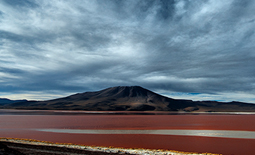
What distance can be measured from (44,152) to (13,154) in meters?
3.00

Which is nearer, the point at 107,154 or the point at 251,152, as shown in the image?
the point at 107,154

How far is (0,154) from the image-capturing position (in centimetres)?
1154

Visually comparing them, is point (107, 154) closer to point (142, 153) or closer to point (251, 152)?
point (142, 153)

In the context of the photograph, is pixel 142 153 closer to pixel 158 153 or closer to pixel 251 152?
pixel 158 153

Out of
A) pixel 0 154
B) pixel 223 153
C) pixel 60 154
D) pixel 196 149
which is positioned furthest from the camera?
pixel 196 149

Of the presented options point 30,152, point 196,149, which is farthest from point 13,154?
point 196,149

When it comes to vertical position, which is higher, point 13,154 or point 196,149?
point 13,154

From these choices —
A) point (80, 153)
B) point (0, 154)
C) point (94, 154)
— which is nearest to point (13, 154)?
point (0, 154)

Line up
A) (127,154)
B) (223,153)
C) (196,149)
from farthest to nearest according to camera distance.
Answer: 1. (196,149)
2. (223,153)
3. (127,154)

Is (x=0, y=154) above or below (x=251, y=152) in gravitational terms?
above

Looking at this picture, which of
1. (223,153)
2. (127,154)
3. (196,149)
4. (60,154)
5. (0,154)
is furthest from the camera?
(196,149)

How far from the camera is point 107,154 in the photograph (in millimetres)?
14930

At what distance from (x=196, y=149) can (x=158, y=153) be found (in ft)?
17.8

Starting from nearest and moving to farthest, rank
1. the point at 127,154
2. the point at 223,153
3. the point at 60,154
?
the point at 60,154 < the point at 127,154 < the point at 223,153
